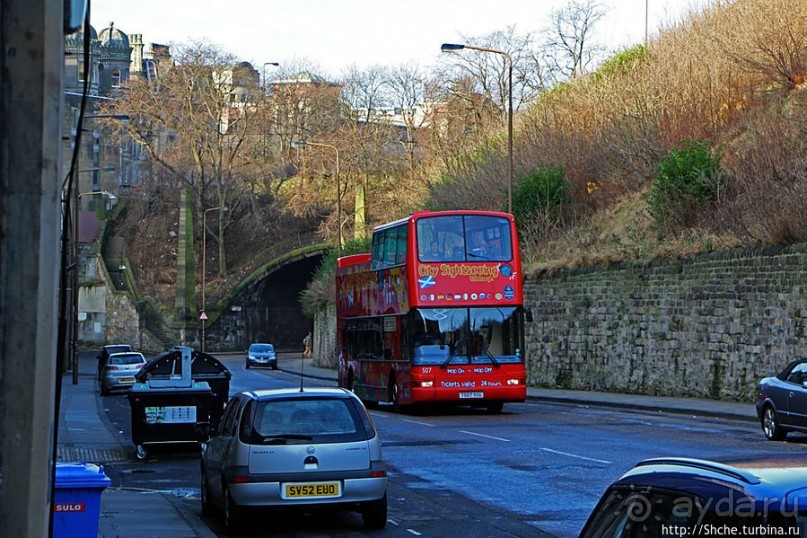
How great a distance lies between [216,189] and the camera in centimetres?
8700

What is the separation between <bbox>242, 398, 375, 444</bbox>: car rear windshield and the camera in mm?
11750

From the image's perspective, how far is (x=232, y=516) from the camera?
1170 cm

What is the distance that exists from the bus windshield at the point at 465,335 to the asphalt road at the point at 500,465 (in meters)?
1.36

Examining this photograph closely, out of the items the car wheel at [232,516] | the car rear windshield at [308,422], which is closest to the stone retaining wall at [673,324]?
the car rear windshield at [308,422]

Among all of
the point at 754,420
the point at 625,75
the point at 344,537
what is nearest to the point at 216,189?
the point at 625,75

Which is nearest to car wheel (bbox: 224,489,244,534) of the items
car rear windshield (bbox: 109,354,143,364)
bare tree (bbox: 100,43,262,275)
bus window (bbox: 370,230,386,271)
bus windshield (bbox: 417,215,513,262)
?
bus windshield (bbox: 417,215,513,262)

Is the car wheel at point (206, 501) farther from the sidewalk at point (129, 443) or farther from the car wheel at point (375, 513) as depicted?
the car wheel at point (375, 513)

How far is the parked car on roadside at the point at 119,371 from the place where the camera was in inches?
1638

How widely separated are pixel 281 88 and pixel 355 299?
55.2 metres

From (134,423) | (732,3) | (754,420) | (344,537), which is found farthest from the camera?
(732,3)

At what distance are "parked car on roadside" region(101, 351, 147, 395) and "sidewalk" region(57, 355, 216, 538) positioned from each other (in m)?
2.14

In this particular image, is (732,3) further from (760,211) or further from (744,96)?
(760,211)

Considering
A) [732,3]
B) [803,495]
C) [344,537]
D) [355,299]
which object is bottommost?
[344,537]

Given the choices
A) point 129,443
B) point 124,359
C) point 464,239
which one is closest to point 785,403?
point 464,239
